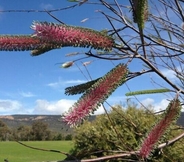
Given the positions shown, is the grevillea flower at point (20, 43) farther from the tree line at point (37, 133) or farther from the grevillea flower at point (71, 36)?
the tree line at point (37, 133)

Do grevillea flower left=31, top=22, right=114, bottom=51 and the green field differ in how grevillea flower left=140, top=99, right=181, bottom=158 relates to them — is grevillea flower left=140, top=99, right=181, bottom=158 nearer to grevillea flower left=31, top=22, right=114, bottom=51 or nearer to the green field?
grevillea flower left=31, top=22, right=114, bottom=51

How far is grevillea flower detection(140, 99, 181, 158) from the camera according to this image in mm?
635

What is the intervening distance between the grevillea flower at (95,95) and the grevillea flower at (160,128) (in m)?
0.11

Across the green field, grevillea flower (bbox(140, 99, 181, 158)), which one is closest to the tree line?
the green field

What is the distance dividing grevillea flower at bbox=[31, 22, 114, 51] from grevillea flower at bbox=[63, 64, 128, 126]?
1.8 inches

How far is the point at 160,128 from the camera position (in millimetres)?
657

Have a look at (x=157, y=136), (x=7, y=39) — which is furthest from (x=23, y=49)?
(x=157, y=136)

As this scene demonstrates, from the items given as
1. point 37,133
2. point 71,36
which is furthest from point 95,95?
point 37,133

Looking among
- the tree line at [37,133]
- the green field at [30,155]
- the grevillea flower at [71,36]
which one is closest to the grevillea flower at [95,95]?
the grevillea flower at [71,36]

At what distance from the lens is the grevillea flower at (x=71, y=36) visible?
56cm

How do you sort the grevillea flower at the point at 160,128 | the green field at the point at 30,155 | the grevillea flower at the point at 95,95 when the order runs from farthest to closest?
the green field at the point at 30,155 → the grevillea flower at the point at 160,128 → the grevillea flower at the point at 95,95

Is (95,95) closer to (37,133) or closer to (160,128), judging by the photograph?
(160,128)

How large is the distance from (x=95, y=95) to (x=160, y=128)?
0.16 metres

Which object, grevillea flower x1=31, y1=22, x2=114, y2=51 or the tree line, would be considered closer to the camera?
grevillea flower x1=31, y1=22, x2=114, y2=51
